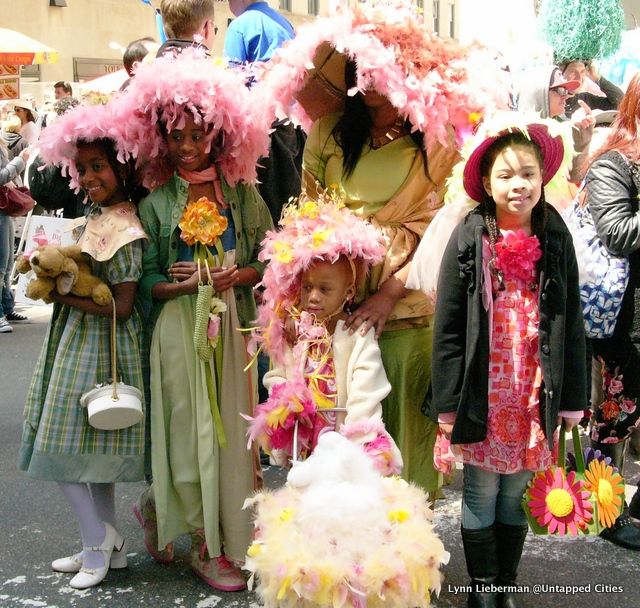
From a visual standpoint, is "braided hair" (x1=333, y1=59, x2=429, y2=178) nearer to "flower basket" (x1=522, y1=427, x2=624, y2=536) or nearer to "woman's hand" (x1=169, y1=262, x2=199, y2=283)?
"woman's hand" (x1=169, y1=262, x2=199, y2=283)

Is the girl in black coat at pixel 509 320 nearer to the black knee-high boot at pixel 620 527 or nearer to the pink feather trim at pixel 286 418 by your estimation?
the pink feather trim at pixel 286 418

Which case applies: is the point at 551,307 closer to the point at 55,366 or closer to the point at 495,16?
the point at 55,366

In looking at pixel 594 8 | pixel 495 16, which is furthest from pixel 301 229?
pixel 495 16

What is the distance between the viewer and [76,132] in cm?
317

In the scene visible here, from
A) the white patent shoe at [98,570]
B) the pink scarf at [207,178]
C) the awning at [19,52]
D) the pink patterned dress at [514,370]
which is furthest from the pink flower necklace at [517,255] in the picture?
the awning at [19,52]

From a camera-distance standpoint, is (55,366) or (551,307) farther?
(55,366)

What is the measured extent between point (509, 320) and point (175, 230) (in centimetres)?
123

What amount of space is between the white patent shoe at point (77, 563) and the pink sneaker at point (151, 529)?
0.36 ft

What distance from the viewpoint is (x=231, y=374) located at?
334cm

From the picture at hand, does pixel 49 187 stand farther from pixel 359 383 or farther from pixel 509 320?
pixel 509 320

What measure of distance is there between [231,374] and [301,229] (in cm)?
73

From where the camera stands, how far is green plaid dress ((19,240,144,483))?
10.5ft

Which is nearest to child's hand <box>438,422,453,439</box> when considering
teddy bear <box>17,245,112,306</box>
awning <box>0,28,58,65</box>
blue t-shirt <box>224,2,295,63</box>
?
teddy bear <box>17,245,112,306</box>

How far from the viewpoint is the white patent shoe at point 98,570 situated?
3355 mm
